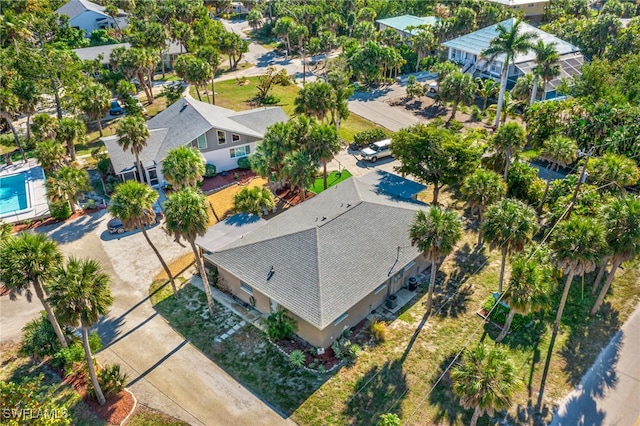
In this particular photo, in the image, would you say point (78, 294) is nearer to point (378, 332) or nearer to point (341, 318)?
point (341, 318)

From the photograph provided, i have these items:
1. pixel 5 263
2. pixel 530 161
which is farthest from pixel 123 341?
pixel 530 161

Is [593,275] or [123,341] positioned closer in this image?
[123,341]

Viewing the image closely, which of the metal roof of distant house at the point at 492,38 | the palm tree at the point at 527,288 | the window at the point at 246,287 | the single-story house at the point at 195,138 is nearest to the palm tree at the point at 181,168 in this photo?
the window at the point at 246,287

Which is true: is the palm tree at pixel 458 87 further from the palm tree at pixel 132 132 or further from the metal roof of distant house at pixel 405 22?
the palm tree at pixel 132 132

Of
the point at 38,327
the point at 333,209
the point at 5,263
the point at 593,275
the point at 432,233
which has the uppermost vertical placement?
the point at 5,263

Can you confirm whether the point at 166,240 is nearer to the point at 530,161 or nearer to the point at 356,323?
the point at 356,323

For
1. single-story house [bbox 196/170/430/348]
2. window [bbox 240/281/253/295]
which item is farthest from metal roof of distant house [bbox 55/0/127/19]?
window [bbox 240/281/253/295]
